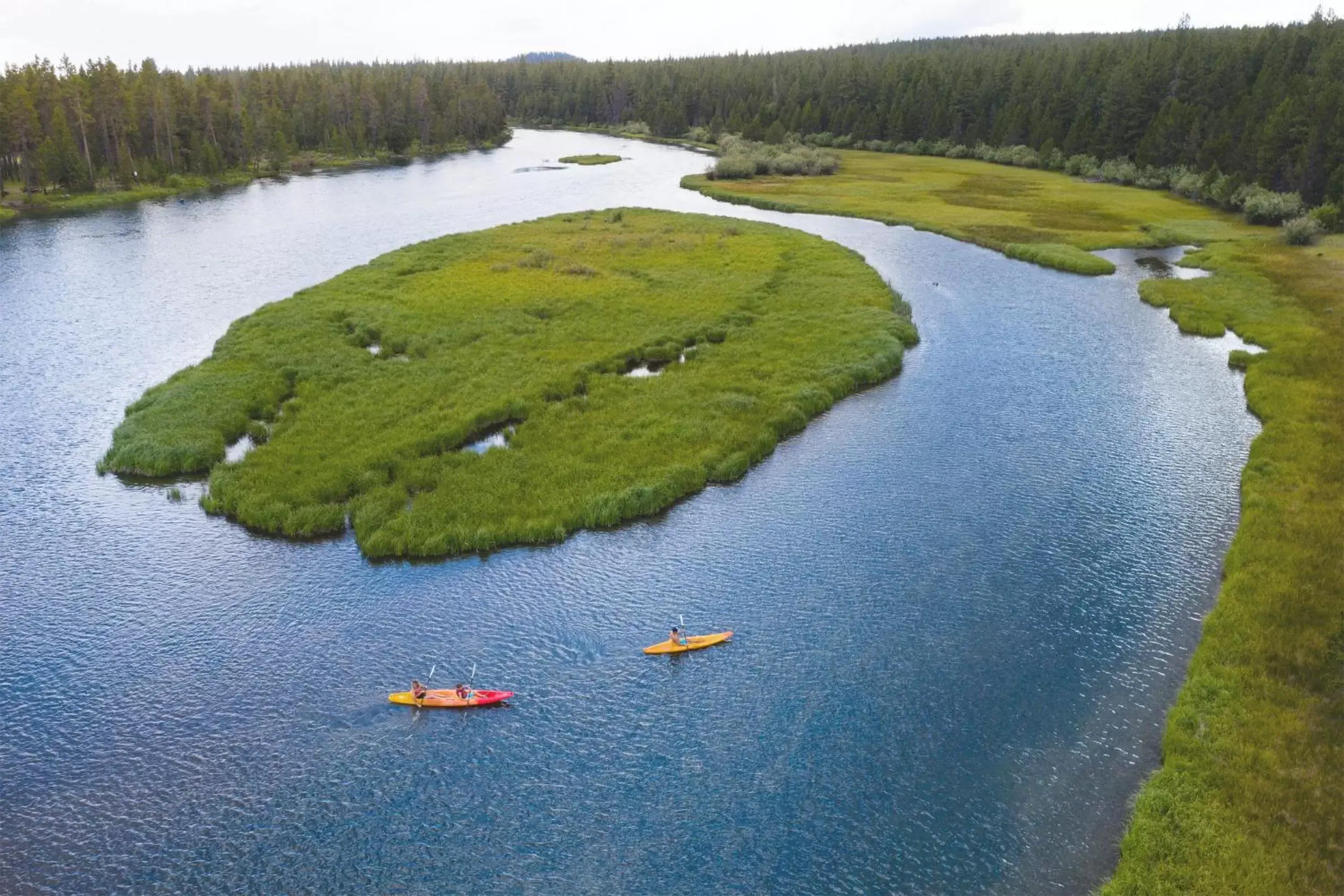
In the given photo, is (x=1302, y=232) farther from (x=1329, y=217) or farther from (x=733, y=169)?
(x=733, y=169)

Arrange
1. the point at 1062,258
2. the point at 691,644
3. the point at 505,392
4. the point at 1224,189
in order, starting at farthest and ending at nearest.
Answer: the point at 1224,189, the point at 1062,258, the point at 505,392, the point at 691,644

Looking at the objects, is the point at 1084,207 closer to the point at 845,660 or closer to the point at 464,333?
the point at 464,333

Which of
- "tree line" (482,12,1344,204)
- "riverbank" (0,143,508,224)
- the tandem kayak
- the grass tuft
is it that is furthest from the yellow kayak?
"riverbank" (0,143,508,224)

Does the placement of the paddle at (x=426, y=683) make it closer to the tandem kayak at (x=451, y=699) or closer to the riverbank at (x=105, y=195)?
the tandem kayak at (x=451, y=699)

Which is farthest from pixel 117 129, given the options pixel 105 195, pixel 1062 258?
pixel 1062 258

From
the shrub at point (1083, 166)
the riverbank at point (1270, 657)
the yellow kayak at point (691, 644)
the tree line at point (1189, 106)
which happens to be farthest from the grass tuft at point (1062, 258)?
the yellow kayak at point (691, 644)

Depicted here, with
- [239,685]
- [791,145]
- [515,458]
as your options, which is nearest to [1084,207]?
[791,145]

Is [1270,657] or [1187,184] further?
[1187,184]

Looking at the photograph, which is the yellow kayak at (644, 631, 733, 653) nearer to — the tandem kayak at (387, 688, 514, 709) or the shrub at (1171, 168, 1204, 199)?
the tandem kayak at (387, 688, 514, 709)
